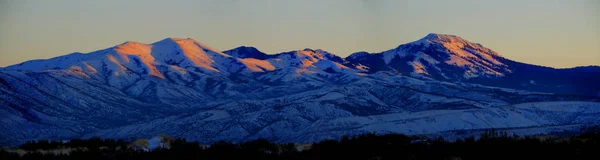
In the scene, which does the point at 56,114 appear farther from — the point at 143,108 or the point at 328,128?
the point at 328,128

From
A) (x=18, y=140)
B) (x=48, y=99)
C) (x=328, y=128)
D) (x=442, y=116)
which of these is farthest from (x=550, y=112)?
(x=48, y=99)

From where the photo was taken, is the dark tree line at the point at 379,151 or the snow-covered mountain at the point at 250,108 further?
the snow-covered mountain at the point at 250,108

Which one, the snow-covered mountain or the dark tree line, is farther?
the snow-covered mountain

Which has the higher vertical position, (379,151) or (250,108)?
(250,108)

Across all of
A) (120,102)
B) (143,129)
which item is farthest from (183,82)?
(143,129)

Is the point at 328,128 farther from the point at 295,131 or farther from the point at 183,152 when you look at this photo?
the point at 183,152

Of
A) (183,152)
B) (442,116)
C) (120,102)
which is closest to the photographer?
(183,152)

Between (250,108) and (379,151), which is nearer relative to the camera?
(379,151)

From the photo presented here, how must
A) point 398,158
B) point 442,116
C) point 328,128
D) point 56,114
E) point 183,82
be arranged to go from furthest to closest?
point 183,82 → point 56,114 → point 442,116 → point 328,128 → point 398,158

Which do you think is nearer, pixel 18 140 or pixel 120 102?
pixel 18 140
